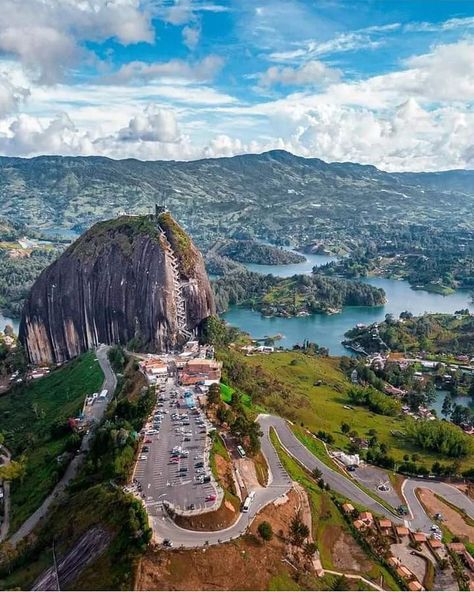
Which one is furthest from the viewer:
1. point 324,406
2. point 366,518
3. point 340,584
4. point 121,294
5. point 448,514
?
point 121,294

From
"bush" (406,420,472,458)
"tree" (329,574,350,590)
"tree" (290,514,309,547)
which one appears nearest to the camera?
"tree" (329,574,350,590)

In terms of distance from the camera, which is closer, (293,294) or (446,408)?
(446,408)

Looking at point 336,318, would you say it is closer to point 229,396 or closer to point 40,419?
point 40,419

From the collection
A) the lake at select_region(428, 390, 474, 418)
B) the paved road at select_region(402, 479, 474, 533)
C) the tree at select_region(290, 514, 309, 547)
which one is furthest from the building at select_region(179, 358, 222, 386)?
the lake at select_region(428, 390, 474, 418)

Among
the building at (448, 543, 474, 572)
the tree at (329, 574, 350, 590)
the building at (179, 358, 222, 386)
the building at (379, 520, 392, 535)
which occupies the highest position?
the building at (179, 358, 222, 386)

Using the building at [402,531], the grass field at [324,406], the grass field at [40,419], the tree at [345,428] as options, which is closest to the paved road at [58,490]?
the grass field at [40,419]

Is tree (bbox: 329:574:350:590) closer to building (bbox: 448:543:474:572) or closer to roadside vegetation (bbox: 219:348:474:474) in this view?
building (bbox: 448:543:474:572)

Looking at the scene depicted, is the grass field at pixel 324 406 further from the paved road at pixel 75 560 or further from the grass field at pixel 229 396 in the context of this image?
the paved road at pixel 75 560

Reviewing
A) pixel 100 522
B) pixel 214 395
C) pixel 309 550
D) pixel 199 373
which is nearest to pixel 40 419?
pixel 199 373
